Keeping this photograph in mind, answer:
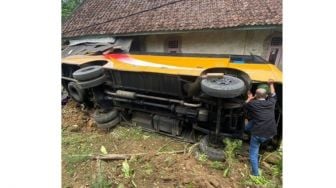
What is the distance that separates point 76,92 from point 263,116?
4301 mm

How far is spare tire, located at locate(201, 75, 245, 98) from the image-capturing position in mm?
3707

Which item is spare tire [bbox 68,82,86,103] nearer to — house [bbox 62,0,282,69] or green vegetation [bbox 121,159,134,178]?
green vegetation [bbox 121,159,134,178]

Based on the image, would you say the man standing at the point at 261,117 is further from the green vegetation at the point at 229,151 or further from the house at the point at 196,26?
the house at the point at 196,26

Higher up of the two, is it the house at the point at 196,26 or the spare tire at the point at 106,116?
the house at the point at 196,26

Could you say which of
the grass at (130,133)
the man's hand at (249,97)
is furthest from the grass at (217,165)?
the grass at (130,133)

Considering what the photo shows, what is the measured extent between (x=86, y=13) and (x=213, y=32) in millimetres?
7826

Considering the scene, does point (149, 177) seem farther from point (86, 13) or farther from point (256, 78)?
point (86, 13)

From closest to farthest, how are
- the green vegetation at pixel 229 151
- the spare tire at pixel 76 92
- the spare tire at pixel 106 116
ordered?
the green vegetation at pixel 229 151
the spare tire at pixel 106 116
the spare tire at pixel 76 92

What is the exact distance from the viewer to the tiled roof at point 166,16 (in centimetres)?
905

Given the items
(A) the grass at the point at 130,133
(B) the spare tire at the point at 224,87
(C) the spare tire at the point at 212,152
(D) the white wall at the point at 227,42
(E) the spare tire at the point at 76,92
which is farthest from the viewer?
(D) the white wall at the point at 227,42

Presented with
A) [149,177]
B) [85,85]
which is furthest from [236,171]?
A: [85,85]

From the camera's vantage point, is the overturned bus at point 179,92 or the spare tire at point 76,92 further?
the spare tire at point 76,92

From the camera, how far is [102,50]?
770cm

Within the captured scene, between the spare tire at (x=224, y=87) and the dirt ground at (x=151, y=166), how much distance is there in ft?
3.70
